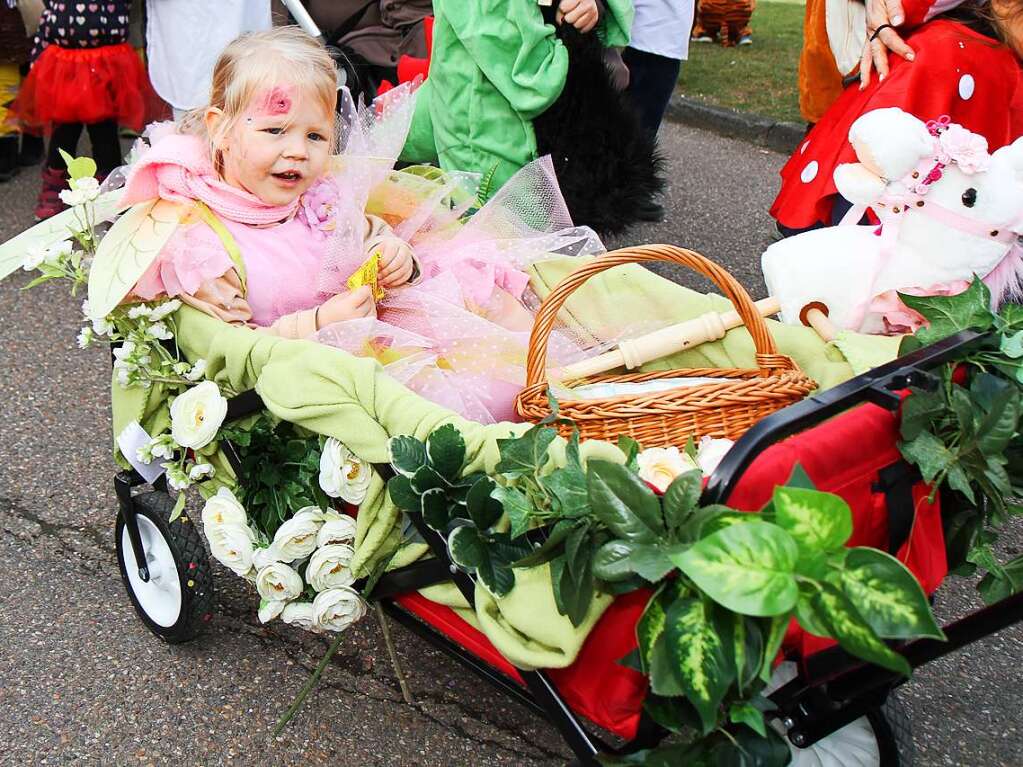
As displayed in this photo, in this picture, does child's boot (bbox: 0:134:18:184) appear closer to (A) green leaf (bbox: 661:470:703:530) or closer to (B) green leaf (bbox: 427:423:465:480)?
(B) green leaf (bbox: 427:423:465:480)

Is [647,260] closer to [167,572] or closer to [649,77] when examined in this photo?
[167,572]

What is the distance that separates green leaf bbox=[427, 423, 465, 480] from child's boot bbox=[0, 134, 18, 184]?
415 cm

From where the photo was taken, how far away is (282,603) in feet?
6.22

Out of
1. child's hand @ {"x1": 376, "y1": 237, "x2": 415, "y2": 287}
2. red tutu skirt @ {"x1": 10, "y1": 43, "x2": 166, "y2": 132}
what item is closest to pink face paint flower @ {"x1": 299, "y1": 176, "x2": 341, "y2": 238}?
child's hand @ {"x1": 376, "y1": 237, "x2": 415, "y2": 287}

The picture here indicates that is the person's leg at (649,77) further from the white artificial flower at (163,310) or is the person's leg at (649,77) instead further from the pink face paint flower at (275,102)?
the white artificial flower at (163,310)

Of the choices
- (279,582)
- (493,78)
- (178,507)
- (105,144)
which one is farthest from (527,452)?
(105,144)

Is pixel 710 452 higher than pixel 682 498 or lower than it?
lower

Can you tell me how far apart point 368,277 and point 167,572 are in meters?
0.75

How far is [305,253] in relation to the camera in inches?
89.6

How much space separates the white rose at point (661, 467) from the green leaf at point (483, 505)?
21cm

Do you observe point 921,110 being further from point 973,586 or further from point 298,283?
point 298,283

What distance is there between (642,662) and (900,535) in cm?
44

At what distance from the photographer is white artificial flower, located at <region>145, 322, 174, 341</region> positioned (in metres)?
1.94

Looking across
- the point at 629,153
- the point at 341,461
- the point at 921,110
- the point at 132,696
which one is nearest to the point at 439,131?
the point at 629,153
